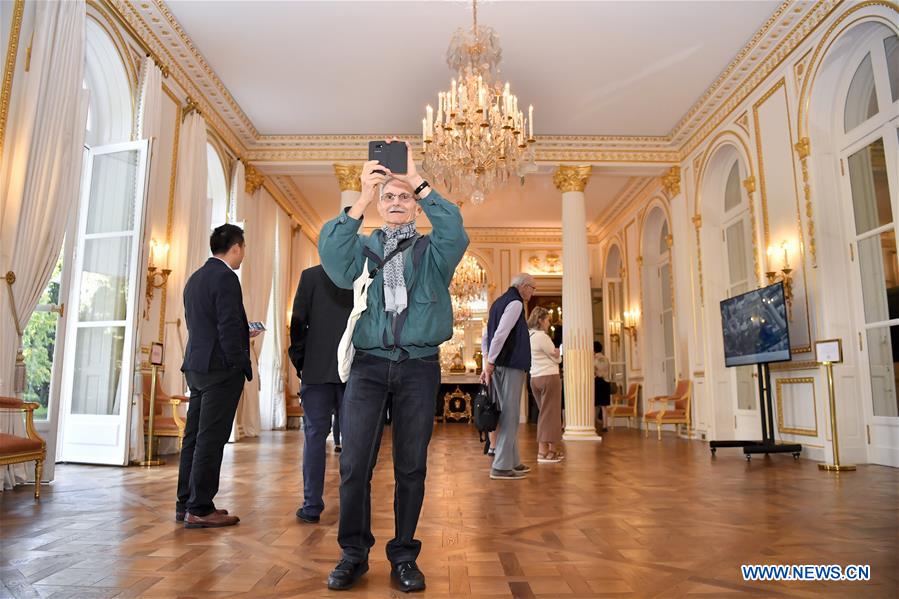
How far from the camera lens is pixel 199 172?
699 cm

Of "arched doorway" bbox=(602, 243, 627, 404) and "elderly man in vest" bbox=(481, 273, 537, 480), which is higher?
"arched doorway" bbox=(602, 243, 627, 404)

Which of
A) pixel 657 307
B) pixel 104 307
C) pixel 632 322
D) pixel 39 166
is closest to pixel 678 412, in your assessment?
pixel 657 307

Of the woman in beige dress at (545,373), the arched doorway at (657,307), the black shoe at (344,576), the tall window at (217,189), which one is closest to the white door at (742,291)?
the arched doorway at (657,307)

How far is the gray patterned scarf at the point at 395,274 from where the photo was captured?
1849 mm

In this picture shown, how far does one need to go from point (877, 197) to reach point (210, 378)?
5629 millimetres

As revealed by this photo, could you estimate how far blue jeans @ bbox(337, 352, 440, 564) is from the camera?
1830 millimetres

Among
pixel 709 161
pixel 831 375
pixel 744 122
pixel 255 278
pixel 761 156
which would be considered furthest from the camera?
pixel 255 278

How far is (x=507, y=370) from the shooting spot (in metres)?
4.23

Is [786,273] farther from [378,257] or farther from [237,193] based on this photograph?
[237,193]

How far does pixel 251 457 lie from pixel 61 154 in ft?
9.85

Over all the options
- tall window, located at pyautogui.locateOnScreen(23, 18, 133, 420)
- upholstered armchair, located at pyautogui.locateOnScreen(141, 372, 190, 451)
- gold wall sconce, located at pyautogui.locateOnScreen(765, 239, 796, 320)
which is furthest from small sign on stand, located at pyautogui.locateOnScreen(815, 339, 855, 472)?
tall window, located at pyautogui.locateOnScreen(23, 18, 133, 420)

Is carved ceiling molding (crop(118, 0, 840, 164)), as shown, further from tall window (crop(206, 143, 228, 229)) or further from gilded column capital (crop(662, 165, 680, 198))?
tall window (crop(206, 143, 228, 229))

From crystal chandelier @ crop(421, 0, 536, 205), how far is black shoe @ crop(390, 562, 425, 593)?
14.4 ft

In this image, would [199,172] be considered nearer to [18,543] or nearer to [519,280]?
[519,280]
